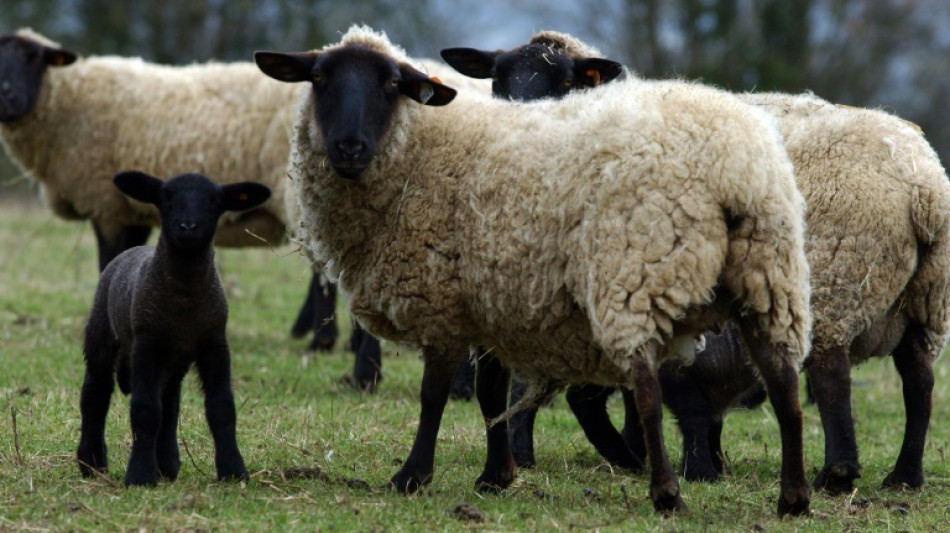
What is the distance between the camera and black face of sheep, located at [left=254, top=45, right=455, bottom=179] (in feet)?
19.2

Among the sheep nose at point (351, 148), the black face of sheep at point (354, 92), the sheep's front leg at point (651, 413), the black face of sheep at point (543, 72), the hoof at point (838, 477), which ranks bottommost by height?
the hoof at point (838, 477)

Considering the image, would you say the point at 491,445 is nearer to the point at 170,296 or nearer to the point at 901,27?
the point at 170,296

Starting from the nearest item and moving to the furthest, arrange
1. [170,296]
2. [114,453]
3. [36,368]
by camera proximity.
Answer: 1. [170,296]
2. [114,453]
3. [36,368]

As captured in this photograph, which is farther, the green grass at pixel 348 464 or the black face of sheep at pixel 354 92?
the black face of sheep at pixel 354 92

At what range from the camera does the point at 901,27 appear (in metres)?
28.6

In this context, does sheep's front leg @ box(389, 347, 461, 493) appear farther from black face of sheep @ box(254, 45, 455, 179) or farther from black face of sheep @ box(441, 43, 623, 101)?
black face of sheep @ box(441, 43, 623, 101)

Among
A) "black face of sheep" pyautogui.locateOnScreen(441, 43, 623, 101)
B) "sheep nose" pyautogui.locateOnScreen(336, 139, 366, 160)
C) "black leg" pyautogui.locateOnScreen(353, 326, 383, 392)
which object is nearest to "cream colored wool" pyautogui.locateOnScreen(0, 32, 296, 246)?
"black leg" pyautogui.locateOnScreen(353, 326, 383, 392)

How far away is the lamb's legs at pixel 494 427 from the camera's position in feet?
20.0

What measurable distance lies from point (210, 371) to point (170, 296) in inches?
16.9

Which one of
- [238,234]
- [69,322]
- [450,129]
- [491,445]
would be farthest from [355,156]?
[69,322]

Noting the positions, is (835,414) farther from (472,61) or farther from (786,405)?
(472,61)

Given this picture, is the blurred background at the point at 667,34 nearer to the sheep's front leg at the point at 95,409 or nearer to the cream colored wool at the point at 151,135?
the cream colored wool at the point at 151,135

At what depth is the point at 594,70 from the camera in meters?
8.05

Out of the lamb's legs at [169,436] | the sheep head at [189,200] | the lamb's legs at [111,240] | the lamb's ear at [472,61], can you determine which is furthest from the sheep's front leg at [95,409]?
the lamb's legs at [111,240]
